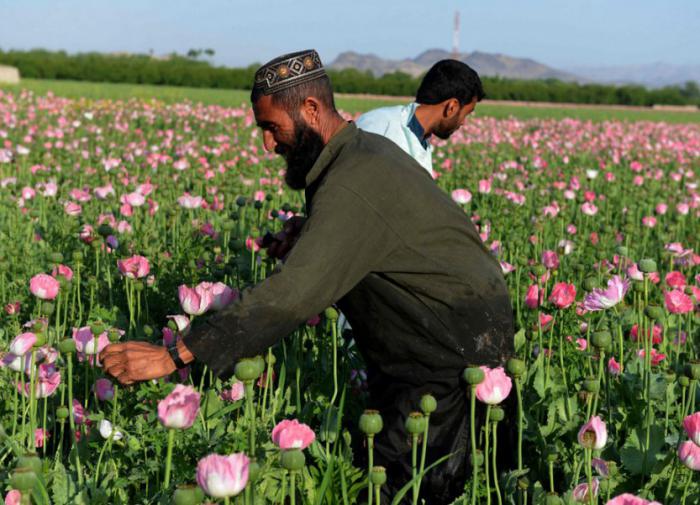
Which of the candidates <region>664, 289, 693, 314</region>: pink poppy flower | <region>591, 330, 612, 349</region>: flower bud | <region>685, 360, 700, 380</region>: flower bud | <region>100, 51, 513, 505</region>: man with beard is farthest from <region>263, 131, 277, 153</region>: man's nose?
<region>664, 289, 693, 314</region>: pink poppy flower

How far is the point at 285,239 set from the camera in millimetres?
2523

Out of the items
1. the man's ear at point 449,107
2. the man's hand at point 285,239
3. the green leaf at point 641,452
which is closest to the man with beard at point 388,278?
the man's hand at point 285,239

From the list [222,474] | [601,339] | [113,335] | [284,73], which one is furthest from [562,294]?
[222,474]

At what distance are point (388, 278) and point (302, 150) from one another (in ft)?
1.35

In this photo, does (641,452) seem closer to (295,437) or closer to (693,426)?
(693,426)

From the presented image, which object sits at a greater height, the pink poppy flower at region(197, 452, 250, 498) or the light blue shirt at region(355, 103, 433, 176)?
the light blue shirt at region(355, 103, 433, 176)

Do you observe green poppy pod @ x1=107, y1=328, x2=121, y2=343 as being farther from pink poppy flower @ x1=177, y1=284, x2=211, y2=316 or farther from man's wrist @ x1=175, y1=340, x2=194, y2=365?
man's wrist @ x1=175, y1=340, x2=194, y2=365

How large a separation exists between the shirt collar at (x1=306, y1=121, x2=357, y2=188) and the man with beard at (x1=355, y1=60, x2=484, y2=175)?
61.9 inches

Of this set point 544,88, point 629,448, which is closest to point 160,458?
point 629,448

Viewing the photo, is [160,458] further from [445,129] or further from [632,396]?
[445,129]

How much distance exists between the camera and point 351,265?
2031mm

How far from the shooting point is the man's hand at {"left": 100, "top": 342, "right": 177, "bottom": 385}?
6.33 ft

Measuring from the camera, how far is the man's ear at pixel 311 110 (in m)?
2.26

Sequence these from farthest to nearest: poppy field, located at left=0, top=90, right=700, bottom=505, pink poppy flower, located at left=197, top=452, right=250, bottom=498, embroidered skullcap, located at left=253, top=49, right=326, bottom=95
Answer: embroidered skullcap, located at left=253, top=49, right=326, bottom=95
poppy field, located at left=0, top=90, right=700, bottom=505
pink poppy flower, located at left=197, top=452, right=250, bottom=498
